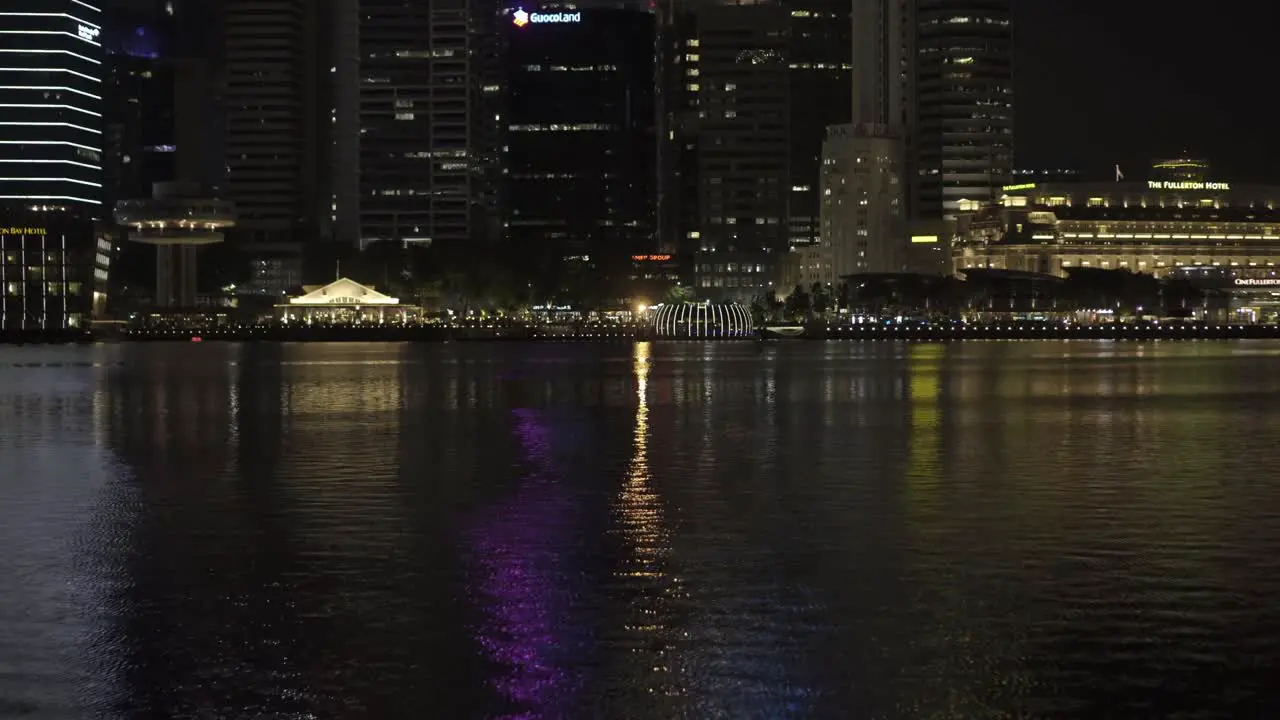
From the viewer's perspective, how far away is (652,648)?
17.0m

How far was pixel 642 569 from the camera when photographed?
857 inches

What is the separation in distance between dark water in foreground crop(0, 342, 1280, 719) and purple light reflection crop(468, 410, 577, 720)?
0.06 m

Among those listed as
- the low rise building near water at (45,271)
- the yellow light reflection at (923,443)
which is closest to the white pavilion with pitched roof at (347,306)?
the low rise building near water at (45,271)

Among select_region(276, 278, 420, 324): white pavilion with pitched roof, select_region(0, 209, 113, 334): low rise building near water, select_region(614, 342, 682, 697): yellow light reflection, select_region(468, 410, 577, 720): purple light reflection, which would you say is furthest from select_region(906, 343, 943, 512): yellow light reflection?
select_region(0, 209, 113, 334): low rise building near water

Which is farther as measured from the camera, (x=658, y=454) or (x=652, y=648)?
(x=658, y=454)

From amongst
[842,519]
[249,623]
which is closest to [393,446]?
[842,519]

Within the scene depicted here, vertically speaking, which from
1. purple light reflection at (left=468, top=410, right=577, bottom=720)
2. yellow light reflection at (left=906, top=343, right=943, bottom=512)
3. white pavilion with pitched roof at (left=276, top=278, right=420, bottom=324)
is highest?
white pavilion with pitched roof at (left=276, top=278, right=420, bottom=324)

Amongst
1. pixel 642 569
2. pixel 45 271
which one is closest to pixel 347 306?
pixel 45 271

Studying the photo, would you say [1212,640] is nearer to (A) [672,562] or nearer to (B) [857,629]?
(B) [857,629]

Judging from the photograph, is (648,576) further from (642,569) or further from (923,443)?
(923,443)

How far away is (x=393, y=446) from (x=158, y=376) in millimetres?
49950

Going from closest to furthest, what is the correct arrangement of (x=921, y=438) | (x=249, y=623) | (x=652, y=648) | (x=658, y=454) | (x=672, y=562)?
(x=652, y=648) → (x=249, y=623) → (x=672, y=562) → (x=658, y=454) → (x=921, y=438)

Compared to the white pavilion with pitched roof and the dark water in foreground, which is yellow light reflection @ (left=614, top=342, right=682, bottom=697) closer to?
the dark water in foreground

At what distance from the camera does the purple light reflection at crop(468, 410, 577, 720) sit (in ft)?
50.9
